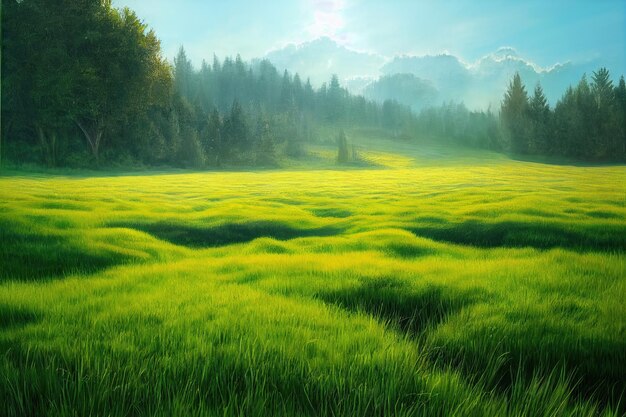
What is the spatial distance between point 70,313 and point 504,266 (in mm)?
4297

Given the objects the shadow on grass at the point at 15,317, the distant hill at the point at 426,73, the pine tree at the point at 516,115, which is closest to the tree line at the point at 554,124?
the pine tree at the point at 516,115

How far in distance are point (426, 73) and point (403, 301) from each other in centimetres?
486

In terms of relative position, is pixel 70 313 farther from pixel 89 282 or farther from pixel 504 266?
pixel 504 266

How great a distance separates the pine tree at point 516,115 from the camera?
22.1 feet

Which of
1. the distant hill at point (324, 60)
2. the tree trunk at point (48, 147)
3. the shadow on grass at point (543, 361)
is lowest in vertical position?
the shadow on grass at point (543, 361)

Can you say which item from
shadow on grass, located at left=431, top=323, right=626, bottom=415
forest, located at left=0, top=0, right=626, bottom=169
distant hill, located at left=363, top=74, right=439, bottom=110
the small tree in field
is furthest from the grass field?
distant hill, located at left=363, top=74, right=439, bottom=110

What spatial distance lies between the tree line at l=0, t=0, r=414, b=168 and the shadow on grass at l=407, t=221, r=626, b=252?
2.39 m

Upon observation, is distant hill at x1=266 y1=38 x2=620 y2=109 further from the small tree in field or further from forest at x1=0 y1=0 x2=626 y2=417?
the small tree in field

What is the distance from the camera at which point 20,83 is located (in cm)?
619

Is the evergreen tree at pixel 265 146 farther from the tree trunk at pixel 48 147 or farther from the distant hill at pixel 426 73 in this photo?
the tree trunk at pixel 48 147

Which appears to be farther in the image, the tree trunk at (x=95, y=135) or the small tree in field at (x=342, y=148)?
the small tree in field at (x=342, y=148)

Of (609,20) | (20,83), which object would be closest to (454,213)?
(609,20)

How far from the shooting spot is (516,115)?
22.5 ft

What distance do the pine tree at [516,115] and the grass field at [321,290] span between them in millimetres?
361
